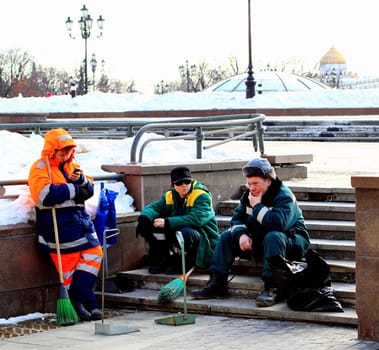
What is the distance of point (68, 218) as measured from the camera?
31.6 ft

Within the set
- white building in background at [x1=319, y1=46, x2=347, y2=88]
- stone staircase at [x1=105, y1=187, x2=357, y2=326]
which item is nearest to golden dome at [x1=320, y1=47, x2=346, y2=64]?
white building in background at [x1=319, y1=46, x2=347, y2=88]

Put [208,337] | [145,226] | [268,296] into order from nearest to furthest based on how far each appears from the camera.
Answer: [208,337], [268,296], [145,226]

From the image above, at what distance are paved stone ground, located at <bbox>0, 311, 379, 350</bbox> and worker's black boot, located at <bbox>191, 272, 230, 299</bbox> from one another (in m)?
0.35

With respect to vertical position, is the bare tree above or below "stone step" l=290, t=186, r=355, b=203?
above

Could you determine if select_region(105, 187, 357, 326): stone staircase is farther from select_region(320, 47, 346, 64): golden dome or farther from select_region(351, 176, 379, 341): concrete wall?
select_region(320, 47, 346, 64): golden dome

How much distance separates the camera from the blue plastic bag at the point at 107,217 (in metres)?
10.3

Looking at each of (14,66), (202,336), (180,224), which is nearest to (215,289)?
(180,224)

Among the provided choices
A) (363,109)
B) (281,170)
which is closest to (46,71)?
→ (363,109)

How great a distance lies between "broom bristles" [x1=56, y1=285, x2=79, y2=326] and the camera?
367 inches

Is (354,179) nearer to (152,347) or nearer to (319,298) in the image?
(319,298)

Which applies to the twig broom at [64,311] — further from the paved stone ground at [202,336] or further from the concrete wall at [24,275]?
the concrete wall at [24,275]

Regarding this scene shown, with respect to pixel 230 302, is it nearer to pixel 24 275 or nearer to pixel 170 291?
pixel 170 291

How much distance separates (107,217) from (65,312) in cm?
136

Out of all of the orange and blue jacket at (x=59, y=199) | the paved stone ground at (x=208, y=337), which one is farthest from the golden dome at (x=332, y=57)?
the paved stone ground at (x=208, y=337)
